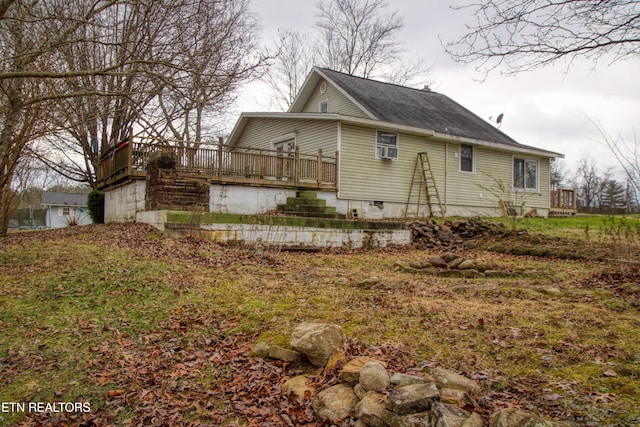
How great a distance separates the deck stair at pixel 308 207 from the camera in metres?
14.1

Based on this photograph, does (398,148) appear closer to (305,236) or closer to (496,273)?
(305,236)

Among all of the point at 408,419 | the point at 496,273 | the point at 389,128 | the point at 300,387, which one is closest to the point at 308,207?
the point at 389,128

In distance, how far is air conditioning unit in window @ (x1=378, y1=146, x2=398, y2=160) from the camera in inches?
652

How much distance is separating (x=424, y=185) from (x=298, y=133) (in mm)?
5173

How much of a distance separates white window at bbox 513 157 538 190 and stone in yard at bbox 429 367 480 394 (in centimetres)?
1866

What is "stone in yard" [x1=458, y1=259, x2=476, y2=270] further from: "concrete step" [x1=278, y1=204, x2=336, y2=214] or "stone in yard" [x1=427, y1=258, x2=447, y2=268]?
"concrete step" [x1=278, y1=204, x2=336, y2=214]

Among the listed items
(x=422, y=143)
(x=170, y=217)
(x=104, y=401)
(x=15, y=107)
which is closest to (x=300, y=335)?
(x=104, y=401)

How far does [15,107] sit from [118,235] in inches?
184

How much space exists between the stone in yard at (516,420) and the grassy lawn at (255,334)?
29cm

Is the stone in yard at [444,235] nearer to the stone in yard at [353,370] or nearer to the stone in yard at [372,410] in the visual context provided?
the stone in yard at [353,370]

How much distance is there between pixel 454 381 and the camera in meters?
3.04

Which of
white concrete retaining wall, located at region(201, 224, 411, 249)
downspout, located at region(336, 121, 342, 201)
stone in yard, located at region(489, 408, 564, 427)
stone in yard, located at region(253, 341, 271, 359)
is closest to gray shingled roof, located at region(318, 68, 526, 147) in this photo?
downspout, located at region(336, 121, 342, 201)

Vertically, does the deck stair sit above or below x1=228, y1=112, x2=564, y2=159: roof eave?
below

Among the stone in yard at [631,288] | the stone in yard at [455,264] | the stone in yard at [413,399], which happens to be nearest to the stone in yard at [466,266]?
the stone in yard at [455,264]
